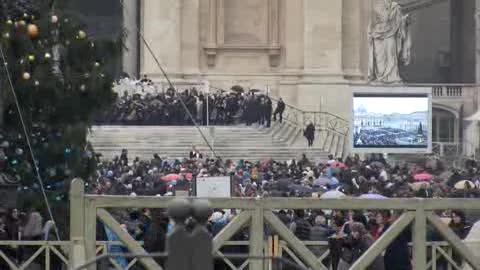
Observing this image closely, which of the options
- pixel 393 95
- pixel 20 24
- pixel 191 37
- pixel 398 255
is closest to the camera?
pixel 398 255

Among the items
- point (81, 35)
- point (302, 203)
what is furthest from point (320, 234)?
point (302, 203)

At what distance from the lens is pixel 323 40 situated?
5838cm

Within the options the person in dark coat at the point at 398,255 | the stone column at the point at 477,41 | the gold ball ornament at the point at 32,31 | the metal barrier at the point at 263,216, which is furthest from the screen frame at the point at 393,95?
the stone column at the point at 477,41

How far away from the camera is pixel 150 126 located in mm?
50906

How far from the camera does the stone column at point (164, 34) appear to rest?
5812cm

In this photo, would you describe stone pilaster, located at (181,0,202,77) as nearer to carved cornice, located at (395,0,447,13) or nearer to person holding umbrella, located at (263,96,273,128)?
person holding umbrella, located at (263,96,273,128)

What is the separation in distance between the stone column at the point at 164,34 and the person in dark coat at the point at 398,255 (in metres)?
43.3

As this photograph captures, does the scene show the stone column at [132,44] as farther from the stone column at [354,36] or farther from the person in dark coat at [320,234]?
the person in dark coat at [320,234]

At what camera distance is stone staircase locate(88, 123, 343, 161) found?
48344 mm

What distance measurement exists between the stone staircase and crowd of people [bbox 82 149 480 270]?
1.92 metres

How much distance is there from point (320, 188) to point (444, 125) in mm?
36541

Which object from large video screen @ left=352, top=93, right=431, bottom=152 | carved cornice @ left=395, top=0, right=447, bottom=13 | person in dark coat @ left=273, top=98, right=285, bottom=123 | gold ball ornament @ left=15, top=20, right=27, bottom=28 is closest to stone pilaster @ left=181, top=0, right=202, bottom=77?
person in dark coat @ left=273, top=98, right=285, bottom=123

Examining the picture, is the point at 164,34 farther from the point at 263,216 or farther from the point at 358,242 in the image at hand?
the point at 263,216

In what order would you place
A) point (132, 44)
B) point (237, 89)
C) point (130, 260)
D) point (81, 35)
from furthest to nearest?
point (132, 44)
point (237, 89)
point (81, 35)
point (130, 260)
